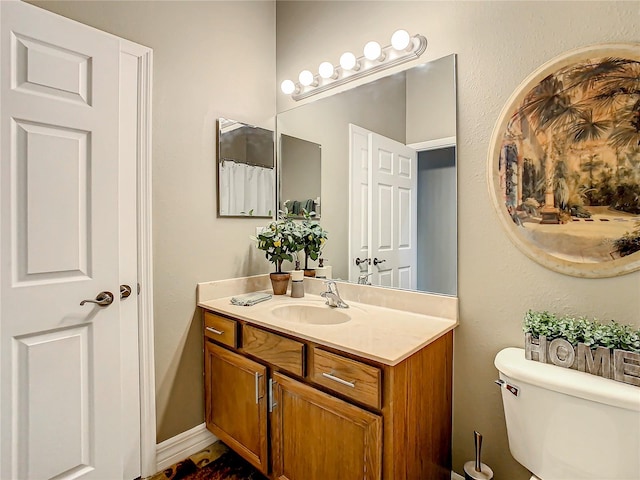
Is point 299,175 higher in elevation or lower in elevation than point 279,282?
higher

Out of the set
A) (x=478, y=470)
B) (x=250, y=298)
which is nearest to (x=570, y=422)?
(x=478, y=470)

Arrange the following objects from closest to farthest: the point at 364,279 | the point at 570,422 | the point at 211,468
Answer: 1. the point at 570,422
2. the point at 211,468
3. the point at 364,279

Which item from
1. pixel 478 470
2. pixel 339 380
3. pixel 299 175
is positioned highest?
pixel 299 175

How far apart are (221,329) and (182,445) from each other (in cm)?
68

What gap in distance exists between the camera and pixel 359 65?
5.87ft

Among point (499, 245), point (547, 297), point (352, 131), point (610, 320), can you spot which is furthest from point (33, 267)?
point (610, 320)

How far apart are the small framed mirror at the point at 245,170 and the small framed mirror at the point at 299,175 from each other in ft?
0.24

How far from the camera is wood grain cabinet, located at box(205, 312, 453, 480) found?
1.12 m

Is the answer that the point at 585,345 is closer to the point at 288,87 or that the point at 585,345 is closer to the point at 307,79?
the point at 307,79

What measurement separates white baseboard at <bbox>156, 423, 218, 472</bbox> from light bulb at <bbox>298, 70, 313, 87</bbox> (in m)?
2.04

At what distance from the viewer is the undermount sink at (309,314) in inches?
67.8

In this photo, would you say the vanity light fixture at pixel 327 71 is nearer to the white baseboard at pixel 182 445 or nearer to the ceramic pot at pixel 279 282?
the ceramic pot at pixel 279 282

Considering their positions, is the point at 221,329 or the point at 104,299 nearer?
the point at 104,299

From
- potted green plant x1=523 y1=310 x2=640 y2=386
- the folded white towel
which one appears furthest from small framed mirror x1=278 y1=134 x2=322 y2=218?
potted green plant x1=523 y1=310 x2=640 y2=386
